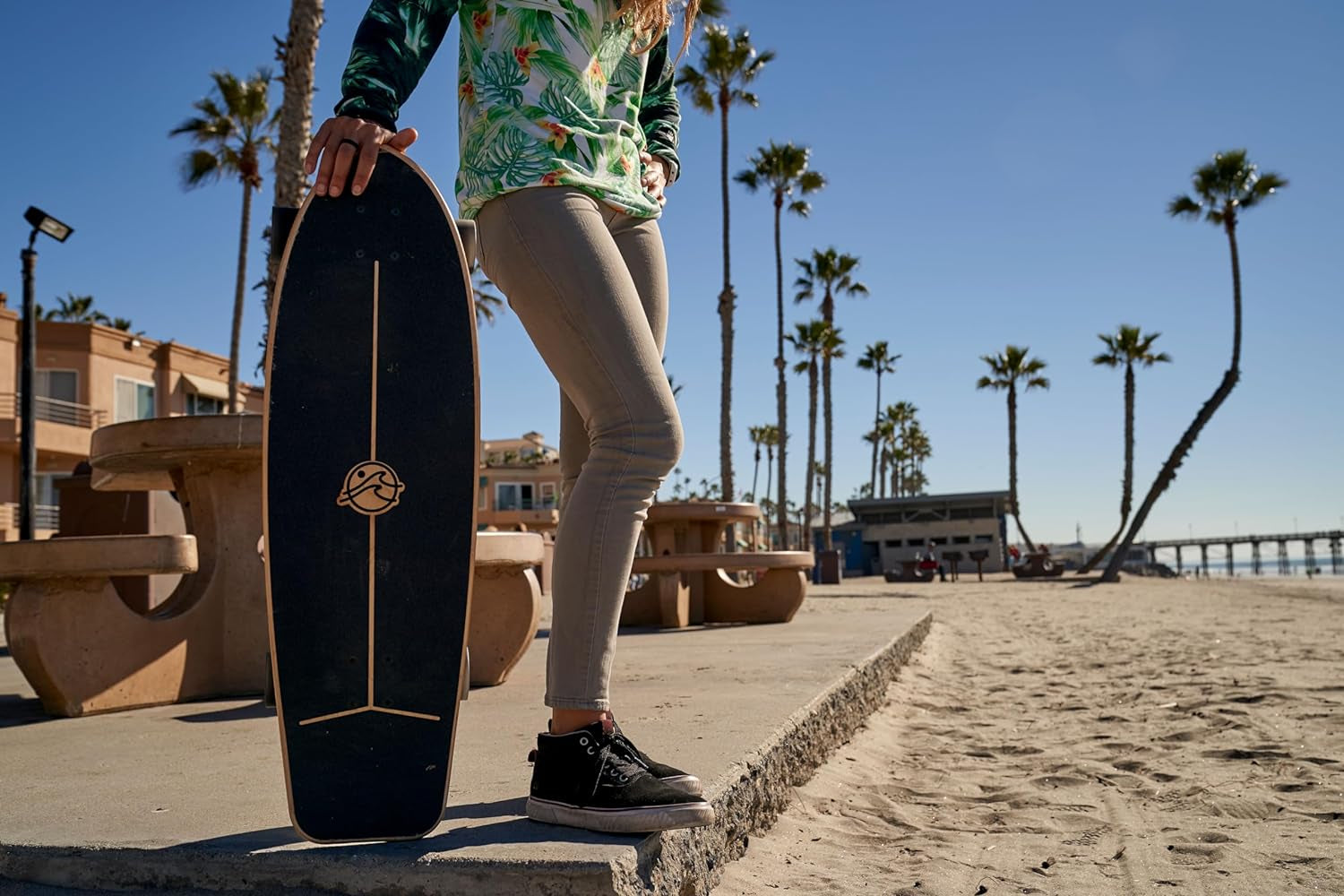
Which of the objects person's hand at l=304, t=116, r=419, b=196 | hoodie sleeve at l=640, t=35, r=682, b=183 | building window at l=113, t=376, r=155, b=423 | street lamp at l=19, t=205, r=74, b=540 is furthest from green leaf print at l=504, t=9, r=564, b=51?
building window at l=113, t=376, r=155, b=423

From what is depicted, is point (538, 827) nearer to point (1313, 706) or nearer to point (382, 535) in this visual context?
point (382, 535)

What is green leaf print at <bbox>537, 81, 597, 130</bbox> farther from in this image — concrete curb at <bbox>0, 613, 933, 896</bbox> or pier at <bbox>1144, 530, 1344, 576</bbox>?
pier at <bbox>1144, 530, 1344, 576</bbox>

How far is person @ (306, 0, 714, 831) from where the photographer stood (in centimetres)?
162

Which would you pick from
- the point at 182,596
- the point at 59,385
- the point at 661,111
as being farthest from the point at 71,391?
the point at 661,111

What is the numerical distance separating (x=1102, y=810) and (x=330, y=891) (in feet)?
6.34

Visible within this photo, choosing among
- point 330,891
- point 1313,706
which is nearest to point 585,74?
point 330,891

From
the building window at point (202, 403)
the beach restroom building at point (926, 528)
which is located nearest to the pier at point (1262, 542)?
the beach restroom building at point (926, 528)

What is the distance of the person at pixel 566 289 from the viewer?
5.30 feet

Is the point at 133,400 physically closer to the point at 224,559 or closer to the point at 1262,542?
the point at 224,559

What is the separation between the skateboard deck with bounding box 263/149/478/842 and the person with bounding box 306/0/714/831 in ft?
0.35

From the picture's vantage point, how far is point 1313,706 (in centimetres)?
368

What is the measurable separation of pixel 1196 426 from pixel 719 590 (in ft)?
79.0

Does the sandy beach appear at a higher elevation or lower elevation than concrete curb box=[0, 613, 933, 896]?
lower

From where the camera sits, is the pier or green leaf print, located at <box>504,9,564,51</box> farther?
the pier
